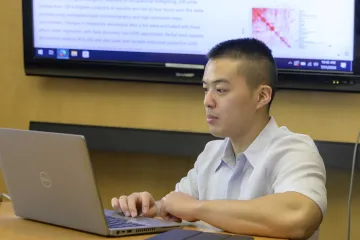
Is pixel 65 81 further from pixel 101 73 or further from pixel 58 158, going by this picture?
pixel 58 158

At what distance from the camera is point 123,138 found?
2.52 m

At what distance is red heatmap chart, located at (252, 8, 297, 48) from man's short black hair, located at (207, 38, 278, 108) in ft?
1.80

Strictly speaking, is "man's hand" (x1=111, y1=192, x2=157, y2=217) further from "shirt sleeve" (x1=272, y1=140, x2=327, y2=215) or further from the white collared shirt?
"shirt sleeve" (x1=272, y1=140, x2=327, y2=215)

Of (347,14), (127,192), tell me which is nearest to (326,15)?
(347,14)

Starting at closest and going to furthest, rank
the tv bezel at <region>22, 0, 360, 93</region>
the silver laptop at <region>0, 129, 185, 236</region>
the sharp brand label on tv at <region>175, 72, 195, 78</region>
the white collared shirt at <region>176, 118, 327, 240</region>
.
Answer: the silver laptop at <region>0, 129, 185, 236</region>
the white collared shirt at <region>176, 118, 327, 240</region>
the tv bezel at <region>22, 0, 360, 93</region>
the sharp brand label on tv at <region>175, 72, 195, 78</region>

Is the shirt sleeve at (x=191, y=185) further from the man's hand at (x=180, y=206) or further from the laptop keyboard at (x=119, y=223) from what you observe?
the laptop keyboard at (x=119, y=223)

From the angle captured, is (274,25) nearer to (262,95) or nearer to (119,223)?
(262,95)

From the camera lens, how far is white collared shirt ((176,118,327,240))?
1530 millimetres

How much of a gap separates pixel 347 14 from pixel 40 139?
129cm

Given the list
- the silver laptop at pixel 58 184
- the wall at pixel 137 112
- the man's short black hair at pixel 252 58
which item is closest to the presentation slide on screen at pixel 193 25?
the wall at pixel 137 112

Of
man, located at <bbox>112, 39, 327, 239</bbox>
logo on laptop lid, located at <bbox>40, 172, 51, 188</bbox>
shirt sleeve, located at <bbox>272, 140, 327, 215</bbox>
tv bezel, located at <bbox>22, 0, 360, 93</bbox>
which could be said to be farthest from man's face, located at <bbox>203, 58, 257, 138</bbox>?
tv bezel, located at <bbox>22, 0, 360, 93</bbox>

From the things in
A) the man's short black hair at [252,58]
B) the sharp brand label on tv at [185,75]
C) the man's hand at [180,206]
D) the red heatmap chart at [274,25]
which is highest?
the red heatmap chart at [274,25]

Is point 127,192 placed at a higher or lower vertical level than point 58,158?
lower

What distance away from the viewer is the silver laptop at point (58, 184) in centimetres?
140
